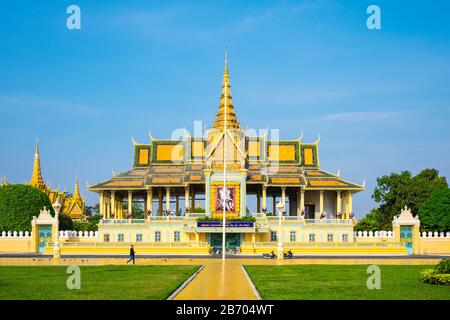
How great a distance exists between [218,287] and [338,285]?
4632 mm

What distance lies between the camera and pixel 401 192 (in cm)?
8106

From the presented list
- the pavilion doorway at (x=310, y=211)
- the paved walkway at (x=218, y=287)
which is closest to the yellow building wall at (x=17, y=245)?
the pavilion doorway at (x=310, y=211)

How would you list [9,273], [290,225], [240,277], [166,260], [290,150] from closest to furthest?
[240,277] → [9,273] → [166,260] → [290,225] → [290,150]

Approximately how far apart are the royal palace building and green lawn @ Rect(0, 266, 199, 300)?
2782 centimetres

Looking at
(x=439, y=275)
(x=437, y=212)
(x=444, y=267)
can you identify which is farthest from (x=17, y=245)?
(x=439, y=275)

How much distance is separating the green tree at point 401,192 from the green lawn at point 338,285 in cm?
4807

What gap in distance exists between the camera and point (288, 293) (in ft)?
74.4

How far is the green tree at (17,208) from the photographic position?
7362 centimetres

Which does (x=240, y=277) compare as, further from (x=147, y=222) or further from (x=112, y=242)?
(x=147, y=222)

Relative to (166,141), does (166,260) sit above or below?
below

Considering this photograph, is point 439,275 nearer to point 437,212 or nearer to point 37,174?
point 437,212
